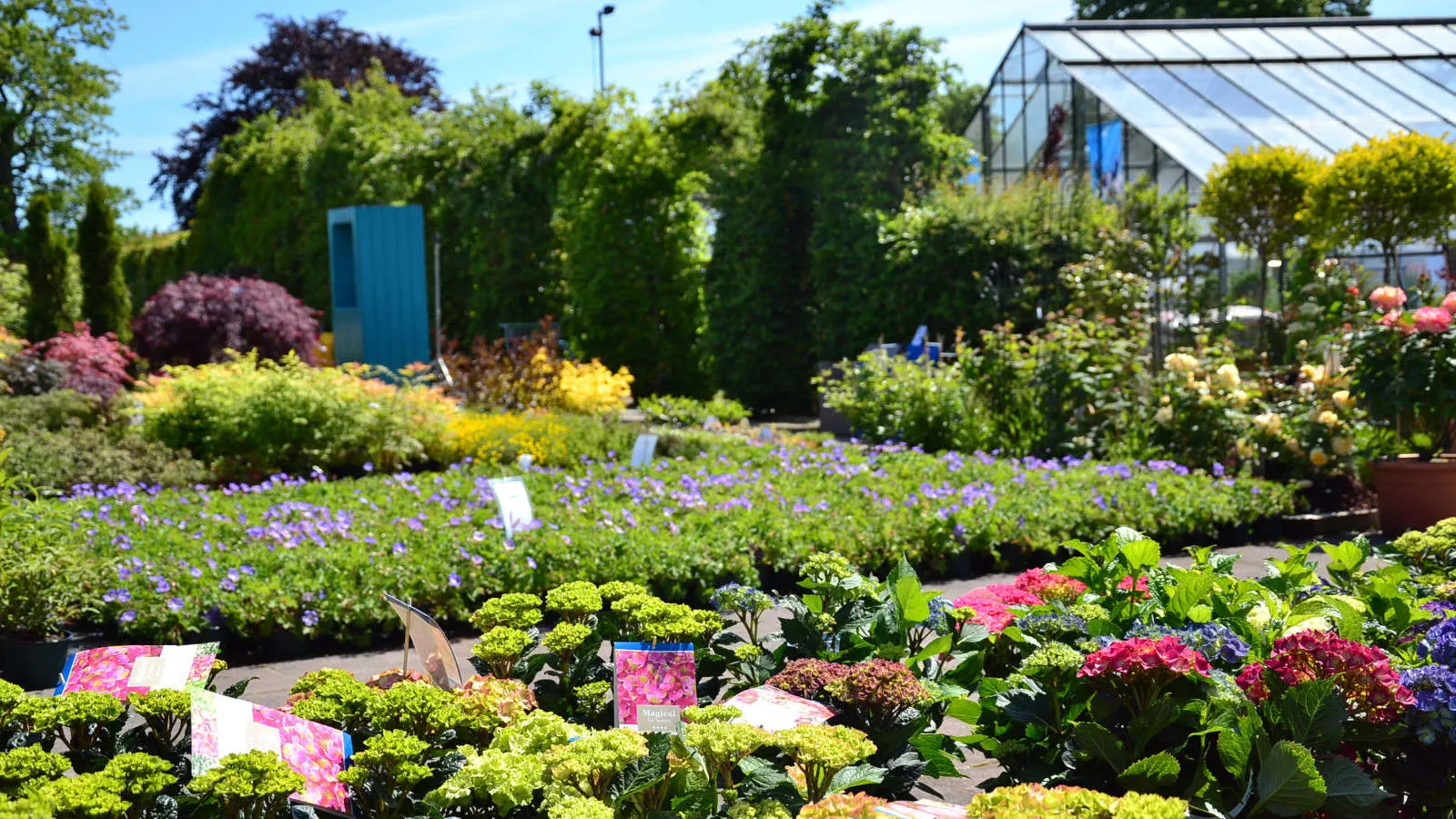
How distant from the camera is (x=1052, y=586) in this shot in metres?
2.66

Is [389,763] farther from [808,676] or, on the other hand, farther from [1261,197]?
[1261,197]

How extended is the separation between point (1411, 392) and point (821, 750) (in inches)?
209

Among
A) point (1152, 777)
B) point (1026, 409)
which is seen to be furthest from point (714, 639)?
point (1026, 409)

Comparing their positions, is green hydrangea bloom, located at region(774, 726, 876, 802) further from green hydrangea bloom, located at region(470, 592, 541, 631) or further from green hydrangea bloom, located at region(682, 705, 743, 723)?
green hydrangea bloom, located at region(470, 592, 541, 631)

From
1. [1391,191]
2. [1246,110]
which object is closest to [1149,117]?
[1246,110]

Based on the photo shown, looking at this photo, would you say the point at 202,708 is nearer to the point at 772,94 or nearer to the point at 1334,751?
the point at 1334,751

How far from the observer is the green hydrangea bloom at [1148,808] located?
1559mm

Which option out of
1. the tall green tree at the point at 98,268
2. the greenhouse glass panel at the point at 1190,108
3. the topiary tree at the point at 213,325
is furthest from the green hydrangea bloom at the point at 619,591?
the tall green tree at the point at 98,268

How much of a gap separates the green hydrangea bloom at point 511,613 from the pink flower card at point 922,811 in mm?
974

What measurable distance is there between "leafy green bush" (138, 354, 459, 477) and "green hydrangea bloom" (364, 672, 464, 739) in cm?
607

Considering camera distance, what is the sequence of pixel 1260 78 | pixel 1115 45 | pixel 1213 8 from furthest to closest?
1. pixel 1213 8
2. pixel 1115 45
3. pixel 1260 78

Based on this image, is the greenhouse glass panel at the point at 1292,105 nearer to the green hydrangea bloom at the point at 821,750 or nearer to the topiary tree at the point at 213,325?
the topiary tree at the point at 213,325

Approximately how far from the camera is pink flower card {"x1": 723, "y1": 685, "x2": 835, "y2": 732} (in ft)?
6.92

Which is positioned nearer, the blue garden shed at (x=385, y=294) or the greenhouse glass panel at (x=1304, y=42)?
the blue garden shed at (x=385, y=294)
